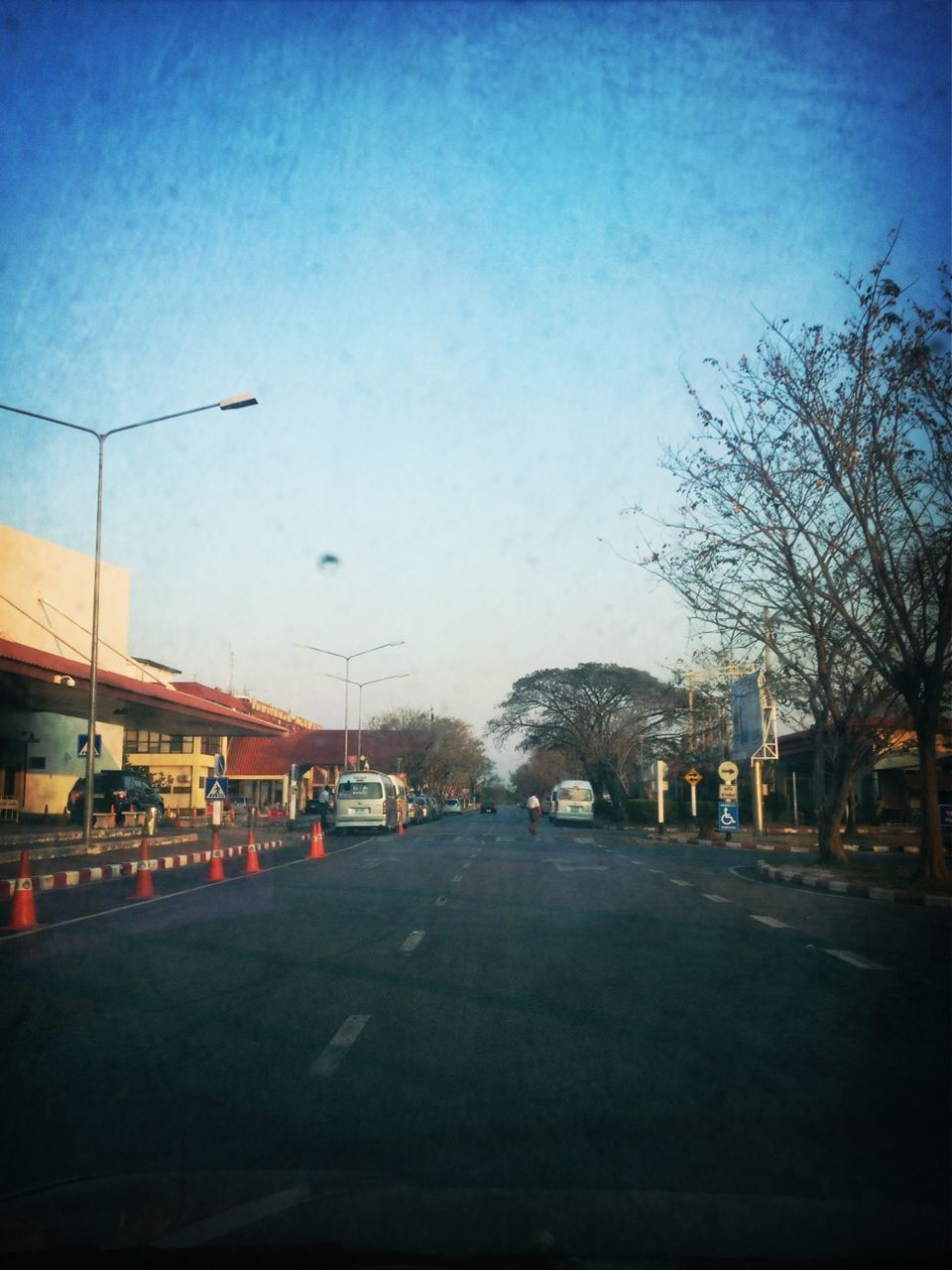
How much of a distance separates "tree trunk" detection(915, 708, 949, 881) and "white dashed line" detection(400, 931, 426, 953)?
35.3ft

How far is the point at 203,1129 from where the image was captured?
4.88 metres

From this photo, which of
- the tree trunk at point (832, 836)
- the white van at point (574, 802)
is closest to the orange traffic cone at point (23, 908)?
the tree trunk at point (832, 836)

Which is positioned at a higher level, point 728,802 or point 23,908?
point 728,802

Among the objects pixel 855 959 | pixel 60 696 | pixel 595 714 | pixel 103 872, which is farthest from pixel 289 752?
pixel 855 959

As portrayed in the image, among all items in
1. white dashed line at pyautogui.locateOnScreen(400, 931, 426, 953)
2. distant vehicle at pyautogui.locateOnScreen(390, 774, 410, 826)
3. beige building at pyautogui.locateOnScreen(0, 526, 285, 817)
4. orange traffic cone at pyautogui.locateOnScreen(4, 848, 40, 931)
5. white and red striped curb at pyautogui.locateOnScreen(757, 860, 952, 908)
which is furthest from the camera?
distant vehicle at pyautogui.locateOnScreen(390, 774, 410, 826)

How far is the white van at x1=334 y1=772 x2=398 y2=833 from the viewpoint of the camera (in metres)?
40.1

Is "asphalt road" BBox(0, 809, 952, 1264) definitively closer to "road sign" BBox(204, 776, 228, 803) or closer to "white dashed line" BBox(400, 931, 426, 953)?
"white dashed line" BBox(400, 931, 426, 953)

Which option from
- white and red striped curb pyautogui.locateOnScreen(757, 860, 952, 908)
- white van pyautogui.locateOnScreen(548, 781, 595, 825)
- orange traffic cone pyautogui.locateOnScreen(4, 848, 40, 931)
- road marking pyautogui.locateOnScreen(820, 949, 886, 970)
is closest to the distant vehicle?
Answer: white van pyautogui.locateOnScreen(548, 781, 595, 825)

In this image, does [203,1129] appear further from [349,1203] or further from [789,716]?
[789,716]

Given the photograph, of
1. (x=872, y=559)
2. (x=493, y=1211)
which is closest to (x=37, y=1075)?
(x=493, y=1211)

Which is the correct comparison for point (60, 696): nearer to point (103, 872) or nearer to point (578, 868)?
point (103, 872)

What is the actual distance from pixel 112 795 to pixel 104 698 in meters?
3.94

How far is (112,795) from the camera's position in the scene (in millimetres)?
37125

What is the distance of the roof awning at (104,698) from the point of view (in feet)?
96.3
